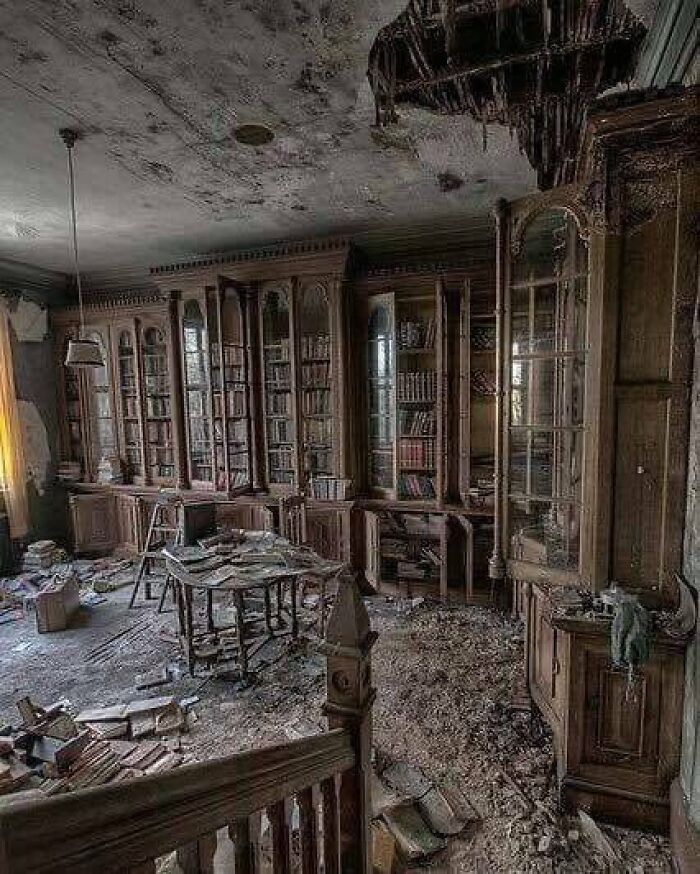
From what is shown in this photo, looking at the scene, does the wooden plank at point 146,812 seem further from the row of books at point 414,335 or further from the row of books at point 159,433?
the row of books at point 159,433

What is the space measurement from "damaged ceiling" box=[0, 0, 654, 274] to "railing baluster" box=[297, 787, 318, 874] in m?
2.53

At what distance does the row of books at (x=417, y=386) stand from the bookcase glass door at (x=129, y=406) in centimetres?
301

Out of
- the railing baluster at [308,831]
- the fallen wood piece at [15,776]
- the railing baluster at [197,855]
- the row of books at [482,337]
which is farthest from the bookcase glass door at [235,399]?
the railing baluster at [197,855]

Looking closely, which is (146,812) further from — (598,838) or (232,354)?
(232,354)

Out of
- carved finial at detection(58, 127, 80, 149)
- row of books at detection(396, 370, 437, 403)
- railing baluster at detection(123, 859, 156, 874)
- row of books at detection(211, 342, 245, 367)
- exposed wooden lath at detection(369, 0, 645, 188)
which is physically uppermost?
carved finial at detection(58, 127, 80, 149)

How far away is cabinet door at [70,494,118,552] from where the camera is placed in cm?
558

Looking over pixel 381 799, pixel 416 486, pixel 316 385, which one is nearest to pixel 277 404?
pixel 316 385

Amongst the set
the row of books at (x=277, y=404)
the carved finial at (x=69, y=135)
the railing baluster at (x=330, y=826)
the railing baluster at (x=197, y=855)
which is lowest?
the railing baluster at (x=330, y=826)

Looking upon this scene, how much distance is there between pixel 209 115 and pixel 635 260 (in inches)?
84.8

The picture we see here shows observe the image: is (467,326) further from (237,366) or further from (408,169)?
→ (237,366)

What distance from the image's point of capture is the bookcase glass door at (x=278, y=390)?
4.80 m

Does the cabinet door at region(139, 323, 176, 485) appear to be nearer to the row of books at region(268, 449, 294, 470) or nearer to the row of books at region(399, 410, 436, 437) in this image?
the row of books at region(268, 449, 294, 470)

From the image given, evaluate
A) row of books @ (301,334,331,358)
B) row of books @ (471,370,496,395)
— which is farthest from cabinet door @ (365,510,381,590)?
row of books @ (301,334,331,358)

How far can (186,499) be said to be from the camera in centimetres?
509
